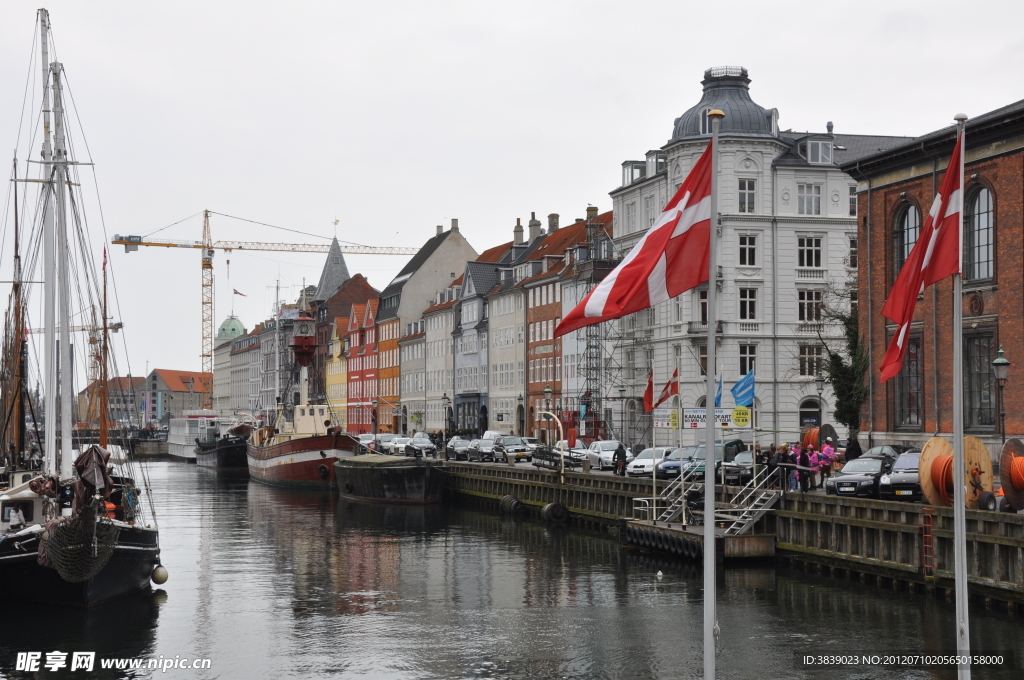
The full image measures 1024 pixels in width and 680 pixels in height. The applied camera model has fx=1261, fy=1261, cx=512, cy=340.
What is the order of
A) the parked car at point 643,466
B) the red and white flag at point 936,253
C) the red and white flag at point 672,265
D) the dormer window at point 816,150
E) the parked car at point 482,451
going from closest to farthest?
the red and white flag at point 672,265
the red and white flag at point 936,253
the parked car at point 643,466
the parked car at point 482,451
the dormer window at point 816,150

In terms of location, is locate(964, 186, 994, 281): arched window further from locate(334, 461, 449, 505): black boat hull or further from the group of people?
locate(334, 461, 449, 505): black boat hull

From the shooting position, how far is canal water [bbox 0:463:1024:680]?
24.3m

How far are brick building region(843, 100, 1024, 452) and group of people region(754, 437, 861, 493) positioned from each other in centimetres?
577

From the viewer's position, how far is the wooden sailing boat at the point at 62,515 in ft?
93.1

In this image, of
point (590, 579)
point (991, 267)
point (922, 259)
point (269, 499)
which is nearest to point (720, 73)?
point (991, 267)

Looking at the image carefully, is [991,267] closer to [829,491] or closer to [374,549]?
[829,491]

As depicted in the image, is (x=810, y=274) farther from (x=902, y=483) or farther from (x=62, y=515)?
(x=62, y=515)

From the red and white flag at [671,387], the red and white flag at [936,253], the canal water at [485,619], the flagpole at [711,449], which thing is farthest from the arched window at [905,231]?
the flagpole at [711,449]

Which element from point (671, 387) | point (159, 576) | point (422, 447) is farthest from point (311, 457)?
point (159, 576)

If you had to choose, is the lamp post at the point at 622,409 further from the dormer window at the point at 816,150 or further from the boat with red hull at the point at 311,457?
the dormer window at the point at 816,150

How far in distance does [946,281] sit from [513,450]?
29210 millimetres

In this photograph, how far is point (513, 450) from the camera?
70688mm

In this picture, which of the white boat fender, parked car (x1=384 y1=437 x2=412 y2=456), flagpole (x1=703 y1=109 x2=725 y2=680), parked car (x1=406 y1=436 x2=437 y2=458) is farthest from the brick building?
parked car (x1=384 y1=437 x2=412 y2=456)

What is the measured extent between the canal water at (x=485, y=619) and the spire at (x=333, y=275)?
13543cm
